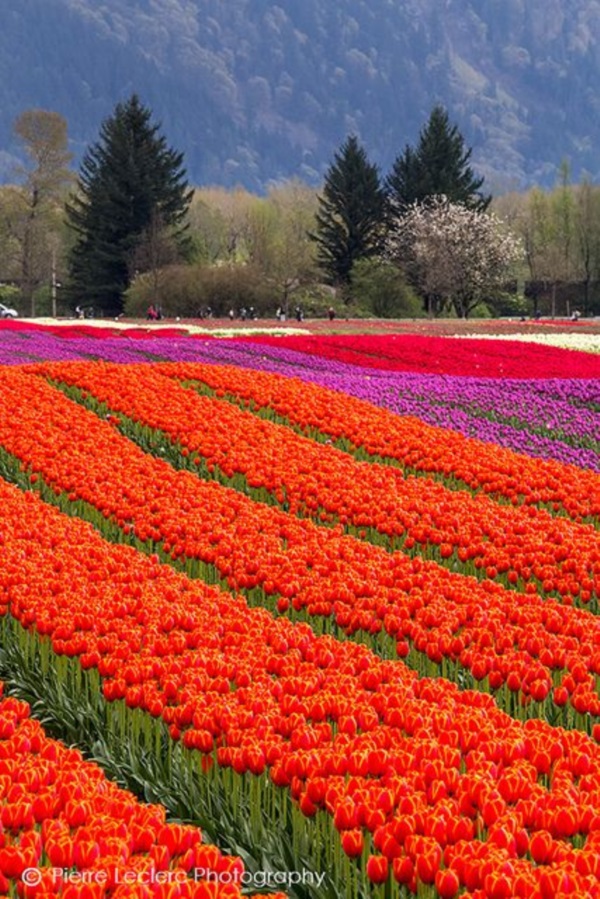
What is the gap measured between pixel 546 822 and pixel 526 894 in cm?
60

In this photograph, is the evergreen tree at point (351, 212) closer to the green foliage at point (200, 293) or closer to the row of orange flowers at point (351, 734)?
the green foliage at point (200, 293)

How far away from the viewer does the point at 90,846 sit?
12.7ft

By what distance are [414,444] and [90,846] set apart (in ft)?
34.6

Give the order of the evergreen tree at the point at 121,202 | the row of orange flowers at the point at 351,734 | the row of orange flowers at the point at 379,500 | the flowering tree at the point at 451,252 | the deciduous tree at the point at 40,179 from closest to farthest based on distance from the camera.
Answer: the row of orange flowers at the point at 351,734
the row of orange flowers at the point at 379,500
the flowering tree at the point at 451,252
the evergreen tree at the point at 121,202
the deciduous tree at the point at 40,179

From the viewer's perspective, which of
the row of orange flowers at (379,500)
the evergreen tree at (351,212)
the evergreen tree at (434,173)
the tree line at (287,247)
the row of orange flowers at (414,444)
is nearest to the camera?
the row of orange flowers at (379,500)

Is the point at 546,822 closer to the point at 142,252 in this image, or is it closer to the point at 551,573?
the point at 551,573

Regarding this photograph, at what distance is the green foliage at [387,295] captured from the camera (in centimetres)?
7325

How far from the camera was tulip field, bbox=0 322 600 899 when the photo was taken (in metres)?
4.02

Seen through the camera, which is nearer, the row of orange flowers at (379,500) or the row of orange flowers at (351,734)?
the row of orange flowers at (351,734)

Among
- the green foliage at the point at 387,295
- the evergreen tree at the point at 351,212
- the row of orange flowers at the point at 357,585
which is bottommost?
the row of orange flowers at the point at 357,585

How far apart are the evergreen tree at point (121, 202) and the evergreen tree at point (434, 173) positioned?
52.0 feet

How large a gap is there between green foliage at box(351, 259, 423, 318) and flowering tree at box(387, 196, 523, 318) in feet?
4.09

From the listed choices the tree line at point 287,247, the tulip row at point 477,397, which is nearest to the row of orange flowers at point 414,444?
the tulip row at point 477,397

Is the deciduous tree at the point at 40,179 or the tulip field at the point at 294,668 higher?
the deciduous tree at the point at 40,179
